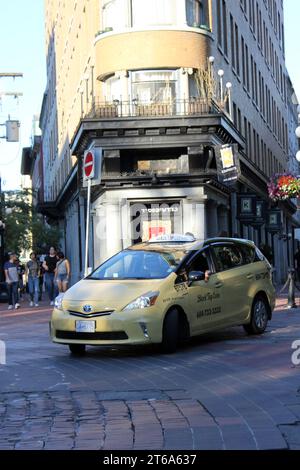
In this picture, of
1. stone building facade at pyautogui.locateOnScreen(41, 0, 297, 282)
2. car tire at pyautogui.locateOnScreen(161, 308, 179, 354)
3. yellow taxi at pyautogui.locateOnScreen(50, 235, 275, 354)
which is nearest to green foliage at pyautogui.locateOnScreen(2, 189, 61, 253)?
stone building facade at pyautogui.locateOnScreen(41, 0, 297, 282)

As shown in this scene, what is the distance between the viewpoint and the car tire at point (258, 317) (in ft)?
45.7

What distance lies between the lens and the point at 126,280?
40.1ft

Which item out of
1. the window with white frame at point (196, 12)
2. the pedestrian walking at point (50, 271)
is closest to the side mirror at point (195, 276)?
the pedestrian walking at point (50, 271)

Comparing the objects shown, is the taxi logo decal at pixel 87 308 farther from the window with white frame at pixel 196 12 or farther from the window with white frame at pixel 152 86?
the window with white frame at pixel 196 12

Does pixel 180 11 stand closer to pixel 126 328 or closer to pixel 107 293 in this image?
pixel 107 293

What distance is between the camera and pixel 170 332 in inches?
460

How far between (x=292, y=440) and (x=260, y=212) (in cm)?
2955

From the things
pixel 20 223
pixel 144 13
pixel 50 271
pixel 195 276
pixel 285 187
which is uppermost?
pixel 144 13

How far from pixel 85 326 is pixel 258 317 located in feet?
12.5

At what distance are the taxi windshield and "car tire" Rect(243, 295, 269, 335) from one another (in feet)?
→ 6.25

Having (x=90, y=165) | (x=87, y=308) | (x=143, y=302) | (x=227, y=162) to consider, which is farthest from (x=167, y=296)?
(x=227, y=162)

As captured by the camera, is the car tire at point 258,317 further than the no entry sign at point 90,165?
No

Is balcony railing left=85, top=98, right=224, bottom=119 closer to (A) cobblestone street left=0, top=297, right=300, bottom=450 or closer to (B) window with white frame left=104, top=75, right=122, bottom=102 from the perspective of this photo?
(B) window with white frame left=104, top=75, right=122, bottom=102

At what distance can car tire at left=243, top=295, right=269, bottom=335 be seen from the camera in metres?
13.9
